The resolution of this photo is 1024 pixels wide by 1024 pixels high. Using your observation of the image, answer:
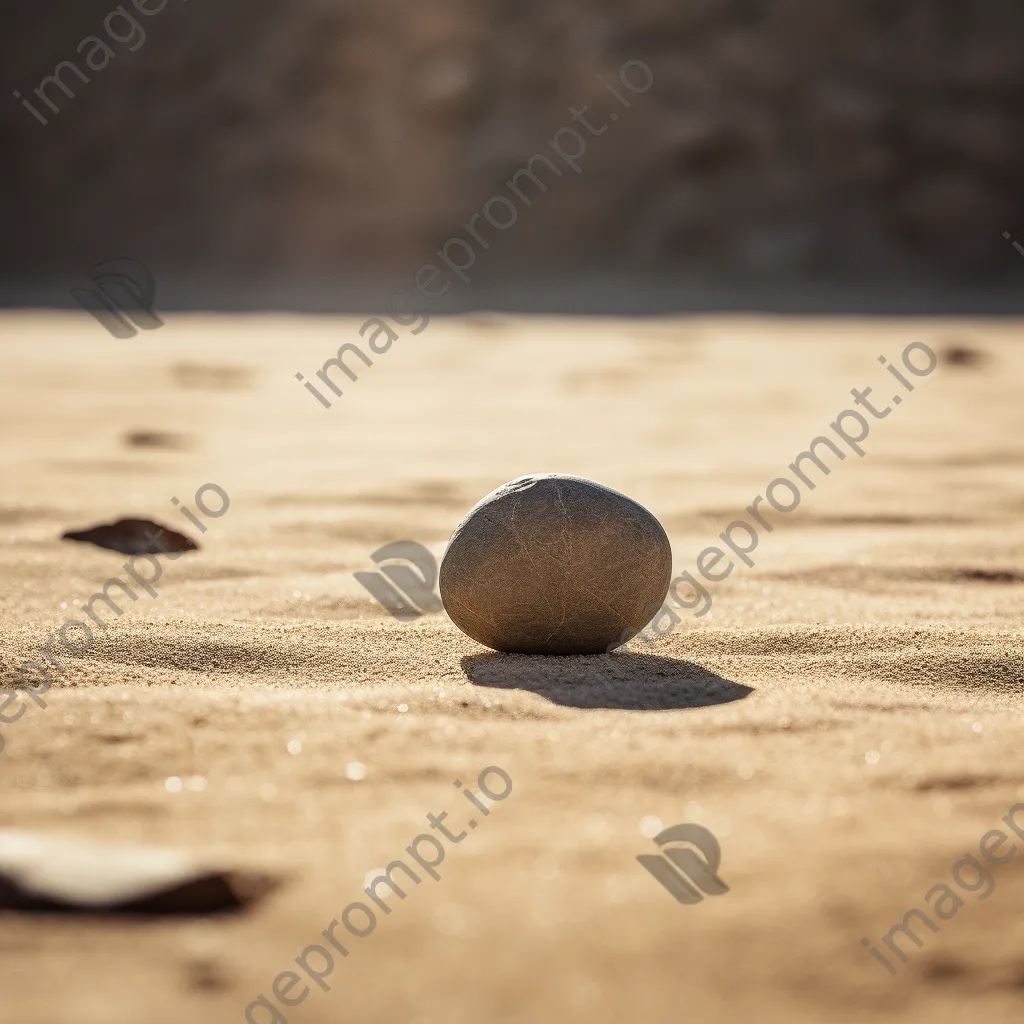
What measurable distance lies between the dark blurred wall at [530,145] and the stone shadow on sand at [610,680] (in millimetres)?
11312

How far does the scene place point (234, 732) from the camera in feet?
6.56

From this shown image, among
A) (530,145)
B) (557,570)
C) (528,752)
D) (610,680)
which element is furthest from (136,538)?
(530,145)

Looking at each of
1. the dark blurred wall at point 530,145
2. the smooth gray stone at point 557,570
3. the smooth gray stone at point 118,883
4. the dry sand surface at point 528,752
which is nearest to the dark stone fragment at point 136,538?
the dry sand surface at point 528,752

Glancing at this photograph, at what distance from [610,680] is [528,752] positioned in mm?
431

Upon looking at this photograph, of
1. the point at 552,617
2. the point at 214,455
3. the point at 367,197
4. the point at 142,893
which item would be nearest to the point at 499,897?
the point at 142,893

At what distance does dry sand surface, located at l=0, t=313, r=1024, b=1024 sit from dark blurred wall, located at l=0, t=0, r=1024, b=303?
32.0 feet

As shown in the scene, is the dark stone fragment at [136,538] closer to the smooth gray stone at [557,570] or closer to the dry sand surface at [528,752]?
the dry sand surface at [528,752]

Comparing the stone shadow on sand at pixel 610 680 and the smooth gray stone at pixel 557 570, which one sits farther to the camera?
the smooth gray stone at pixel 557 570

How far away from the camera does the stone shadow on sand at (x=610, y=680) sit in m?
2.21

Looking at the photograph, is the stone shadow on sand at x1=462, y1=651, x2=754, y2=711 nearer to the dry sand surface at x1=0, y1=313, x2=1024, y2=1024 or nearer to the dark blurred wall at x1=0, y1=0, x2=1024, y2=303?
the dry sand surface at x1=0, y1=313, x2=1024, y2=1024

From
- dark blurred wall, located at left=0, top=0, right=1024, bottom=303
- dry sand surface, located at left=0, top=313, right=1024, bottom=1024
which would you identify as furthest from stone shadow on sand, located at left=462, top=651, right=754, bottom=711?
dark blurred wall, located at left=0, top=0, right=1024, bottom=303

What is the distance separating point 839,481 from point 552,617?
8.10 ft

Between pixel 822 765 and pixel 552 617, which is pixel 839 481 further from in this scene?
pixel 822 765

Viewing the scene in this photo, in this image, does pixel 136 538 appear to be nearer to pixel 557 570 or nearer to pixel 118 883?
pixel 557 570
